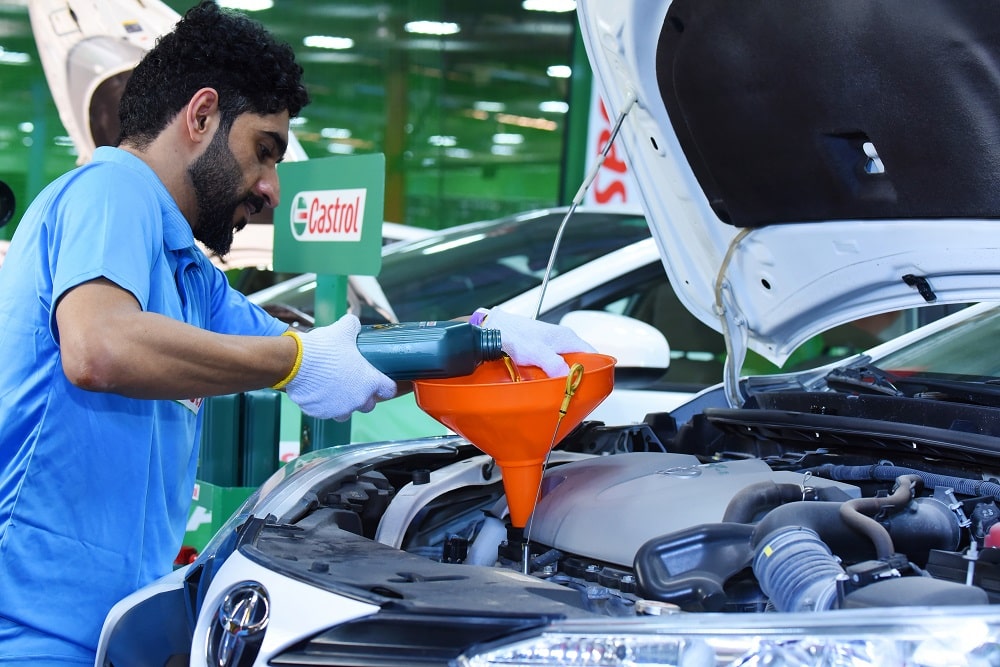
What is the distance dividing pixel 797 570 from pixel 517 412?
1.83 ft

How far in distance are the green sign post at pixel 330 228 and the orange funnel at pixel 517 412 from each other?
871 mm

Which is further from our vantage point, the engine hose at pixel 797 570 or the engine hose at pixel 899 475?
the engine hose at pixel 899 475

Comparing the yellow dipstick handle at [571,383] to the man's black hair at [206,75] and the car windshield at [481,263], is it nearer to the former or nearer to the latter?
the man's black hair at [206,75]

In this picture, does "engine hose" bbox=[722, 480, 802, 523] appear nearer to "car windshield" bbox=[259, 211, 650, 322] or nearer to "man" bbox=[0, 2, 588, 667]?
"man" bbox=[0, 2, 588, 667]

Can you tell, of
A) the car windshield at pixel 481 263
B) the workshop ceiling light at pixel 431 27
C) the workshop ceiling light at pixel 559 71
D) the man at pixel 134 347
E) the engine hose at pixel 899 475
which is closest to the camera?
the man at pixel 134 347

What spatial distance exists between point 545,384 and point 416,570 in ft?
1.42

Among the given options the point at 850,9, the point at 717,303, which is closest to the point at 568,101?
the point at 717,303

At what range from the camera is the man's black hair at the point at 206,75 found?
192 cm

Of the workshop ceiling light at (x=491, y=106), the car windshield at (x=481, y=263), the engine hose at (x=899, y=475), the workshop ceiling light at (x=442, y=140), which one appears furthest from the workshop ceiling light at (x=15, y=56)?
the engine hose at (x=899, y=475)

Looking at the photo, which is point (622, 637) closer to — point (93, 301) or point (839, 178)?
point (93, 301)

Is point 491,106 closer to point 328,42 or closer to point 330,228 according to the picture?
point 328,42

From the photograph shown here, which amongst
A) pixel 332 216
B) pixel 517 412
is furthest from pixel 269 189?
pixel 332 216

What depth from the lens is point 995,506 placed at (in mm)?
1727

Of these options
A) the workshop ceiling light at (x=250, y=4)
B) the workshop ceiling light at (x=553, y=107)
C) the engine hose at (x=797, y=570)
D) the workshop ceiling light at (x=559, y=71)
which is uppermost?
the engine hose at (x=797, y=570)
